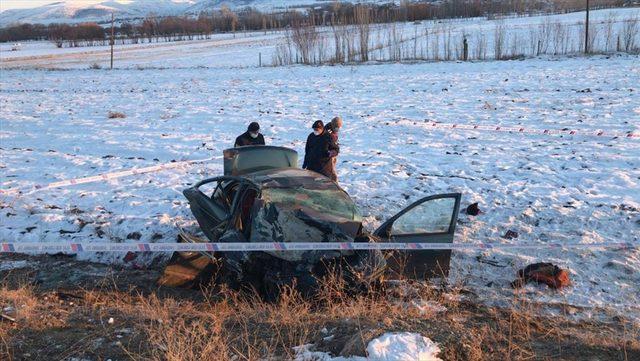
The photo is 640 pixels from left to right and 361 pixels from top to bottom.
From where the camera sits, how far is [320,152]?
9.19 m

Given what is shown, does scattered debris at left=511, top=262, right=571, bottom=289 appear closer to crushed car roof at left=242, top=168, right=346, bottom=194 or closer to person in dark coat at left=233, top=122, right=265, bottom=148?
crushed car roof at left=242, top=168, right=346, bottom=194

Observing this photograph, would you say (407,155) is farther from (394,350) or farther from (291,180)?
(394,350)

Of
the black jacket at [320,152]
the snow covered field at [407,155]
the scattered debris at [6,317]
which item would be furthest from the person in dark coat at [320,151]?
the scattered debris at [6,317]

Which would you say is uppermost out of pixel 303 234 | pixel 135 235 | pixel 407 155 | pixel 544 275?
pixel 303 234

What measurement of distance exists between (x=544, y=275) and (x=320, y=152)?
12.5ft

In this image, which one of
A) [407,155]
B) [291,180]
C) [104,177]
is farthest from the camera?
[407,155]

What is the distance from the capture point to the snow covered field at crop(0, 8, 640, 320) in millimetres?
8406

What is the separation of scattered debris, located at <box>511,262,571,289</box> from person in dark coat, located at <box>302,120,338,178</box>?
11.0 feet

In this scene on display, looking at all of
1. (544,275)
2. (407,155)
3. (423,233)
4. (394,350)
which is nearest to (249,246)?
(423,233)

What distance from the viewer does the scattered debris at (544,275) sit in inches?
280

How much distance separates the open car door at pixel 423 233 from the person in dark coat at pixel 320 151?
2.72 metres

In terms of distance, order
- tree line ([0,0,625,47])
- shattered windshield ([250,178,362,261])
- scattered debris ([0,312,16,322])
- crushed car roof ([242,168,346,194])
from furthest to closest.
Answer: tree line ([0,0,625,47]) < crushed car roof ([242,168,346,194]) < shattered windshield ([250,178,362,261]) < scattered debris ([0,312,16,322])

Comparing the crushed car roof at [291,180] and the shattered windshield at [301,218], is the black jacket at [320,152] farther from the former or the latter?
the shattered windshield at [301,218]

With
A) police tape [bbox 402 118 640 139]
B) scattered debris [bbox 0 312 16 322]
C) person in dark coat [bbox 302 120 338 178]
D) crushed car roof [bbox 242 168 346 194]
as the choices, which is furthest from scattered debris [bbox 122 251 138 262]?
police tape [bbox 402 118 640 139]
